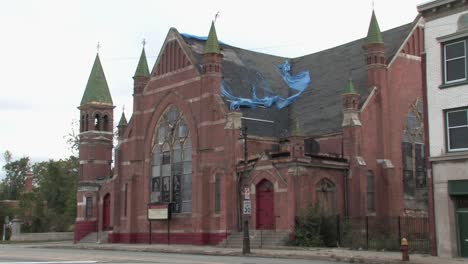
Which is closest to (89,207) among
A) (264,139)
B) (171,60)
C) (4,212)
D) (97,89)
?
(97,89)

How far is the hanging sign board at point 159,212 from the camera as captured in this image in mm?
48406

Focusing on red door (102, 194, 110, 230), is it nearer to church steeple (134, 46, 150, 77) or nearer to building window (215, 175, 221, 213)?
church steeple (134, 46, 150, 77)

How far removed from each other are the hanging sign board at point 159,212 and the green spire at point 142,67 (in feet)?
36.4

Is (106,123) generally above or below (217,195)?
above

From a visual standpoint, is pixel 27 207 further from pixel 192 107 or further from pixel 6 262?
pixel 6 262

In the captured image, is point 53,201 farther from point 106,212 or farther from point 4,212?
point 106,212

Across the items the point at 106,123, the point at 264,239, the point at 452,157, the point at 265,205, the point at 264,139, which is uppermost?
the point at 106,123

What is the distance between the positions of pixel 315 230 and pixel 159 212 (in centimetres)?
1495

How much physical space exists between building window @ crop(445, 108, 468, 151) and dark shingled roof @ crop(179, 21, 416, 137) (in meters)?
14.6

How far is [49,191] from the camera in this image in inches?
3489

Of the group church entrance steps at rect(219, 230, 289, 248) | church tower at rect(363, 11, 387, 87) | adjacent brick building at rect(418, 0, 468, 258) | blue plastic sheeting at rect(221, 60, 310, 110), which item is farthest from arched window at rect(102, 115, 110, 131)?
adjacent brick building at rect(418, 0, 468, 258)

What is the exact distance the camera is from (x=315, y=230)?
38.1 meters

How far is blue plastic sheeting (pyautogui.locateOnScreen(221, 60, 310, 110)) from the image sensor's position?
1855 inches

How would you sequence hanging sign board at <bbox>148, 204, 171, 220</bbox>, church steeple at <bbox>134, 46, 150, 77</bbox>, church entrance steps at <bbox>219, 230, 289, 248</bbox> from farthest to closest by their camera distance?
church steeple at <bbox>134, 46, 150, 77</bbox> < hanging sign board at <bbox>148, 204, 171, 220</bbox> < church entrance steps at <bbox>219, 230, 289, 248</bbox>
